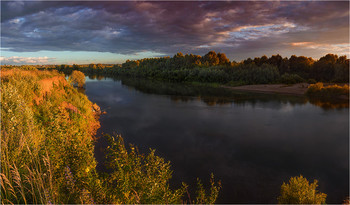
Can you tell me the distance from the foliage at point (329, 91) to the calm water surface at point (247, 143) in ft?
24.4

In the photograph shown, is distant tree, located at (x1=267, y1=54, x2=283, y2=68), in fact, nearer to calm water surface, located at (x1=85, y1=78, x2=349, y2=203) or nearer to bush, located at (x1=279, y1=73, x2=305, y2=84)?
bush, located at (x1=279, y1=73, x2=305, y2=84)

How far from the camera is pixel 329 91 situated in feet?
149

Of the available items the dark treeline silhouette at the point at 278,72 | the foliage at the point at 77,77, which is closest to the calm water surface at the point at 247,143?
the dark treeline silhouette at the point at 278,72

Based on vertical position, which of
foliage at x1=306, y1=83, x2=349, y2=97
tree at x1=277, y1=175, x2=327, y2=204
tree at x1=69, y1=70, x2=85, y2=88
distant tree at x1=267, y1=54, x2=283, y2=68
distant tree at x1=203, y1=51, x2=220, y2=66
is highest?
distant tree at x1=203, y1=51, x2=220, y2=66

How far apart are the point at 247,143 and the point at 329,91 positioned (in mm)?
36778

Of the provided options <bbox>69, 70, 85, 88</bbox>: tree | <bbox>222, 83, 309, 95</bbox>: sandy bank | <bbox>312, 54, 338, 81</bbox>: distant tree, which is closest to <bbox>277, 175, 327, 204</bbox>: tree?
<bbox>222, 83, 309, 95</bbox>: sandy bank

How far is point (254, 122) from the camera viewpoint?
29.0 metres

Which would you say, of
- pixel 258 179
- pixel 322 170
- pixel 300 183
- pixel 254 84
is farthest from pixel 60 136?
pixel 254 84

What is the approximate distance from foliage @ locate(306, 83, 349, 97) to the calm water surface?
7425 millimetres

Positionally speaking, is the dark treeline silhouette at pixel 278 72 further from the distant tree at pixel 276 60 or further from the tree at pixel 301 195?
the tree at pixel 301 195

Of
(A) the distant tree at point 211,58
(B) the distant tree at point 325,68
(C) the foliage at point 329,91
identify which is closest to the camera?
(C) the foliage at point 329,91

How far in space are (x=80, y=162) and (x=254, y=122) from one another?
27346mm

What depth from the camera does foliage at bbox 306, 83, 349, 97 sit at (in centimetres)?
4380

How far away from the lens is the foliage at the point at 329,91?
43803 millimetres
